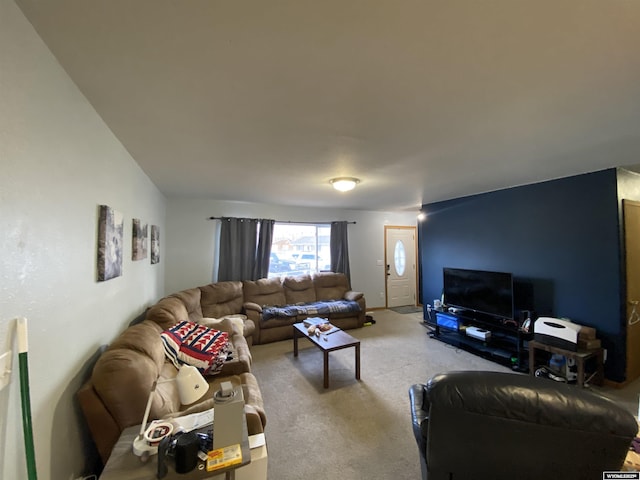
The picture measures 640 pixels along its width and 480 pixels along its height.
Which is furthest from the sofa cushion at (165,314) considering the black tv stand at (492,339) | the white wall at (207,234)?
the black tv stand at (492,339)

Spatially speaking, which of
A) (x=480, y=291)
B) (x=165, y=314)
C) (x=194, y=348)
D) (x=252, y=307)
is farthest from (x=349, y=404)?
(x=480, y=291)

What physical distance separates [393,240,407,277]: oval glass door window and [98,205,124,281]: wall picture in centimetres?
578

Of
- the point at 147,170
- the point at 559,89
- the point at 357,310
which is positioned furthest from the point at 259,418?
the point at 357,310

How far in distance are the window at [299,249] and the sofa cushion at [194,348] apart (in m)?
3.02

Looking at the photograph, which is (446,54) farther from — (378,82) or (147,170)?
(147,170)

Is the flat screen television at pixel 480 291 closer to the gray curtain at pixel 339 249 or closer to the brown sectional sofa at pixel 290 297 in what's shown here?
the brown sectional sofa at pixel 290 297

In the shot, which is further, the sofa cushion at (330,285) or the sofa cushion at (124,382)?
the sofa cushion at (330,285)

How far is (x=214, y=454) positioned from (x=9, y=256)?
3.55 feet

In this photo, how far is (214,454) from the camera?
3.75ft

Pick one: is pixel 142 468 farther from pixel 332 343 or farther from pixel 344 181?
pixel 344 181

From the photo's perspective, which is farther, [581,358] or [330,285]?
[330,285]

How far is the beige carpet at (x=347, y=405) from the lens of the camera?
1.89m

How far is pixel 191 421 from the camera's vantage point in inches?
54.2

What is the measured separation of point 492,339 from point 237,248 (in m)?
4.35
